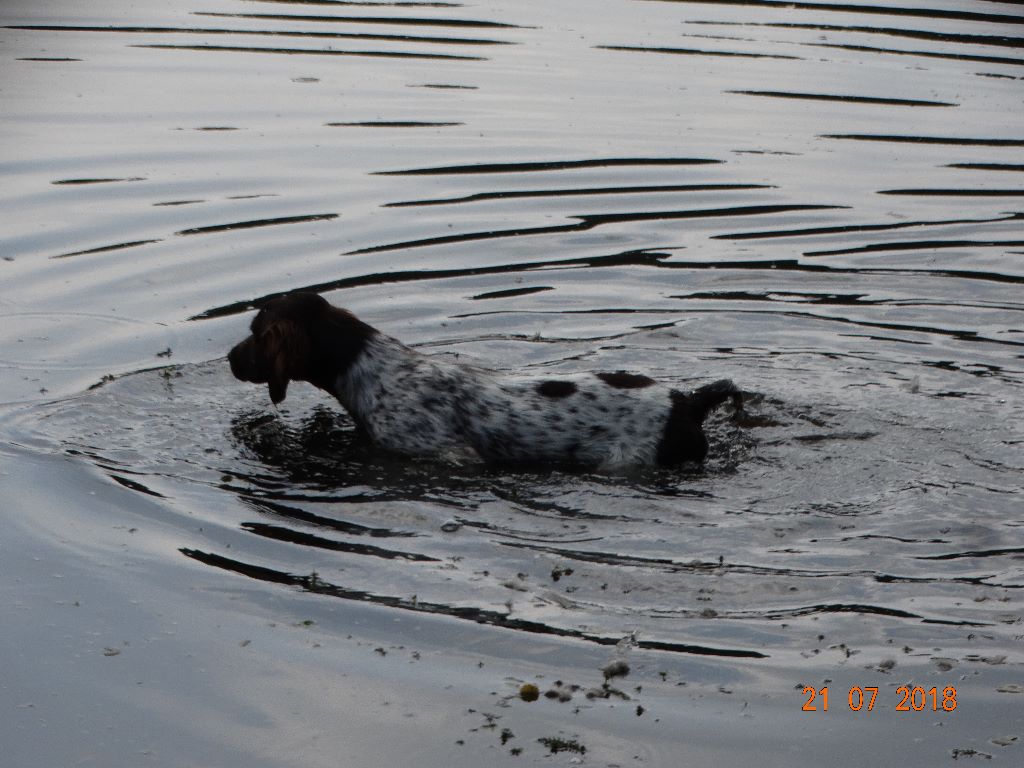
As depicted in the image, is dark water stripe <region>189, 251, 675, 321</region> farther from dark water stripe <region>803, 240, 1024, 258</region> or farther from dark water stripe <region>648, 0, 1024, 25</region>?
dark water stripe <region>648, 0, 1024, 25</region>

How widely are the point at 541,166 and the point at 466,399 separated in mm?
7014


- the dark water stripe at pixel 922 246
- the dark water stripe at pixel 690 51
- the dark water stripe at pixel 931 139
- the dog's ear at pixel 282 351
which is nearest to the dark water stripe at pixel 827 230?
the dark water stripe at pixel 922 246

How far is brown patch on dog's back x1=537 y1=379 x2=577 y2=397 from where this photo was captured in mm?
8914

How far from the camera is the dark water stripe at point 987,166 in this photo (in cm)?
1611

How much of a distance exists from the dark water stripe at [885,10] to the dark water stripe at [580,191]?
1070 centimetres

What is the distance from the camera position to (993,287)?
12.4 m

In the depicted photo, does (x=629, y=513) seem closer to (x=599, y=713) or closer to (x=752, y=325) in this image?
(x=599, y=713)

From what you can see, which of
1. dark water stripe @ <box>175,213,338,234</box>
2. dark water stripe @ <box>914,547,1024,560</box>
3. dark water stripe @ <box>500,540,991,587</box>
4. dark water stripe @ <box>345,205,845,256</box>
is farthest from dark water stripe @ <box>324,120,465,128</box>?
dark water stripe @ <box>914,547,1024,560</box>

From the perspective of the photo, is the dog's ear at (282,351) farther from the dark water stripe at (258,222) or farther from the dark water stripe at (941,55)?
the dark water stripe at (941,55)

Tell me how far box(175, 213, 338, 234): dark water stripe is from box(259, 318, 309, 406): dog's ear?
14.6ft

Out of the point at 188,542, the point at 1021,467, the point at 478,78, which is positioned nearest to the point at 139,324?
the point at 188,542

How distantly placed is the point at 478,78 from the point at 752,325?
29.2 feet

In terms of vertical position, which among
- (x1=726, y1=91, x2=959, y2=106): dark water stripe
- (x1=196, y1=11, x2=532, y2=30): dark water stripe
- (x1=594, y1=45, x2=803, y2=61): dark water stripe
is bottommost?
(x1=726, y1=91, x2=959, y2=106): dark water stripe
